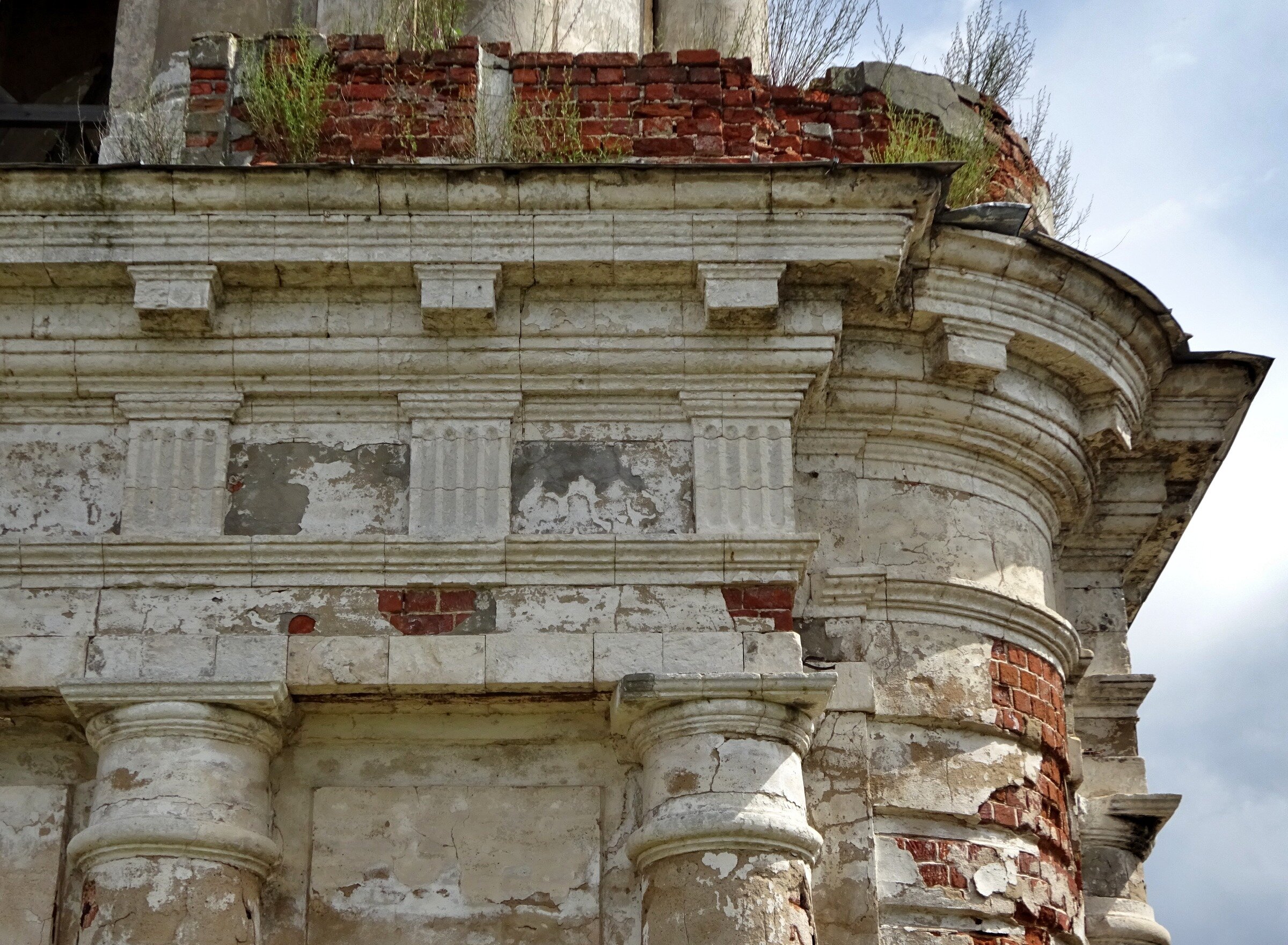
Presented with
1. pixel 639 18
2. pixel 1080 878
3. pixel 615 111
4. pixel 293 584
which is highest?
pixel 639 18

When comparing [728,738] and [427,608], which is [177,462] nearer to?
[427,608]

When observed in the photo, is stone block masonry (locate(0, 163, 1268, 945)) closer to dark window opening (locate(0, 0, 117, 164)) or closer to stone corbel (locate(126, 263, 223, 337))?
stone corbel (locate(126, 263, 223, 337))

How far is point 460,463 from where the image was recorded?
6.29 m

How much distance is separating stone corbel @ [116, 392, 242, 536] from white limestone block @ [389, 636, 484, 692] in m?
0.79

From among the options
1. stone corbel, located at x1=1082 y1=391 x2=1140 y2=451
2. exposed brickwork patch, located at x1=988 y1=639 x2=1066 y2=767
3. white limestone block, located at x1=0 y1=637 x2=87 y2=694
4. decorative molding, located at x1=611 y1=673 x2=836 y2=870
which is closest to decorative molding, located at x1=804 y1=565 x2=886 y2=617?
exposed brickwork patch, located at x1=988 y1=639 x2=1066 y2=767

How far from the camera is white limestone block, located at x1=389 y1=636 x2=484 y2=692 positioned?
5906 millimetres

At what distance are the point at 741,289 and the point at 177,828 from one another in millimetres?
2554

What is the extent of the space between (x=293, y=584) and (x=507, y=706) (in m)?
0.81

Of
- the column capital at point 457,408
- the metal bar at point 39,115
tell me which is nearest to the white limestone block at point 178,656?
the column capital at point 457,408

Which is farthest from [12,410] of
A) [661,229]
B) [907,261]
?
[907,261]

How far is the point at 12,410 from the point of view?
6.44 meters

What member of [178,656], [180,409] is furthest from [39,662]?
[180,409]

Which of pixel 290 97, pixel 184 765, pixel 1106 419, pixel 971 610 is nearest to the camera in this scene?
pixel 184 765

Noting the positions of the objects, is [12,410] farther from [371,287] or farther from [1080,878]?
[1080,878]
